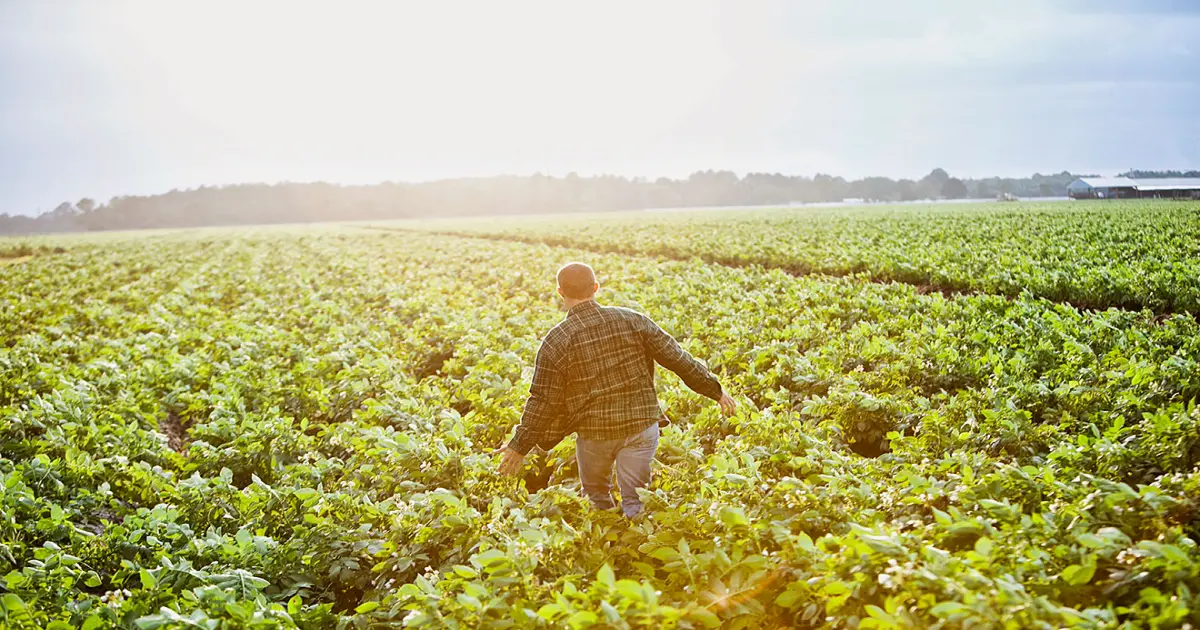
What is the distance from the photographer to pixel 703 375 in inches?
193

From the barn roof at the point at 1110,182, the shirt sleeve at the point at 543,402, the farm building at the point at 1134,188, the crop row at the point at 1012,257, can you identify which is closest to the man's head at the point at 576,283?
the shirt sleeve at the point at 543,402

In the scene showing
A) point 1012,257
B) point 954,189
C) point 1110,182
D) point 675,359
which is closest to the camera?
point 675,359

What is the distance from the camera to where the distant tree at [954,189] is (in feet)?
464

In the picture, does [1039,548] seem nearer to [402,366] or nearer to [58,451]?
[58,451]

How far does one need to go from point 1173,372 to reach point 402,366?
911cm

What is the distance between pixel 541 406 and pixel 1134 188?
88.5 meters

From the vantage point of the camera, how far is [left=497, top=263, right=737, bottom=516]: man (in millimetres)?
4590

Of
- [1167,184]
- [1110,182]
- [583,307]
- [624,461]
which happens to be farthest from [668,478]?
[1110,182]

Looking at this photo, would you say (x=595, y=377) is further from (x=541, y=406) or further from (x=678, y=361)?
(x=678, y=361)

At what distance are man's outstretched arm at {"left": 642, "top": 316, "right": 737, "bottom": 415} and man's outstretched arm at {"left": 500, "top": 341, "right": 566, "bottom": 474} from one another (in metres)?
0.65

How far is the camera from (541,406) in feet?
15.3

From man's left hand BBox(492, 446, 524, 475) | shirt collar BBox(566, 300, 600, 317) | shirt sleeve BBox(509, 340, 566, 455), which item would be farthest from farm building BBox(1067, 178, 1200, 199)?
man's left hand BBox(492, 446, 524, 475)

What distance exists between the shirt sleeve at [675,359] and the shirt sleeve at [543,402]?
638mm

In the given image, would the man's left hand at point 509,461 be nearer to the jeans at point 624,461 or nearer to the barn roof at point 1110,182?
the jeans at point 624,461
